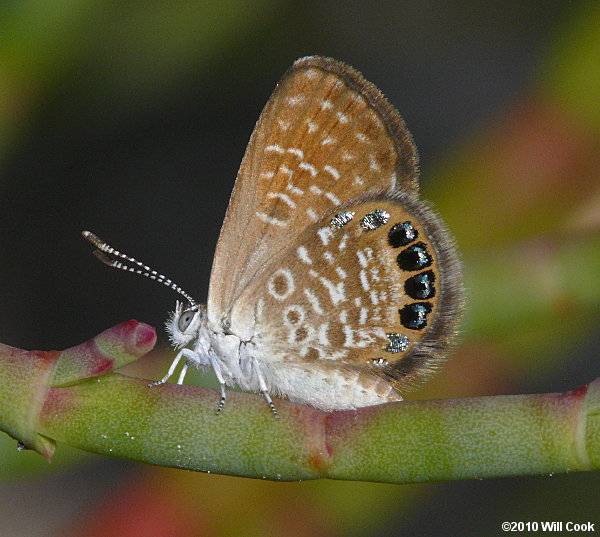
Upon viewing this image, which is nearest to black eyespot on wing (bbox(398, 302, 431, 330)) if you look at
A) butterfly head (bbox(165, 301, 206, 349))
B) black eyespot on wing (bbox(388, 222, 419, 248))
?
black eyespot on wing (bbox(388, 222, 419, 248))

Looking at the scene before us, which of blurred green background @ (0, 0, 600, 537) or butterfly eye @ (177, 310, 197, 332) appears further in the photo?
blurred green background @ (0, 0, 600, 537)

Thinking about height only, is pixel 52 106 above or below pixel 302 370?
above

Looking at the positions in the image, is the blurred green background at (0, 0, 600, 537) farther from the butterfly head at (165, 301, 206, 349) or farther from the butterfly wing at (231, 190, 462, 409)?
the butterfly wing at (231, 190, 462, 409)

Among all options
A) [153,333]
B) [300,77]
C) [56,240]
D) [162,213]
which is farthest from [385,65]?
[153,333]

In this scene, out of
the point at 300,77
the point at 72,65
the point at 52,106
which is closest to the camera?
the point at 300,77

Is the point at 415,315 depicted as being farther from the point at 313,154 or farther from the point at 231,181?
the point at 231,181

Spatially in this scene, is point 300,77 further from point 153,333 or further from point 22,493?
point 22,493

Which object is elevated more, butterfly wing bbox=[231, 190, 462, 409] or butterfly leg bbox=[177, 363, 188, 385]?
butterfly wing bbox=[231, 190, 462, 409]

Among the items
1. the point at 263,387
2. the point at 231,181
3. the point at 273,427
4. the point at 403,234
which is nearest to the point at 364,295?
the point at 403,234
